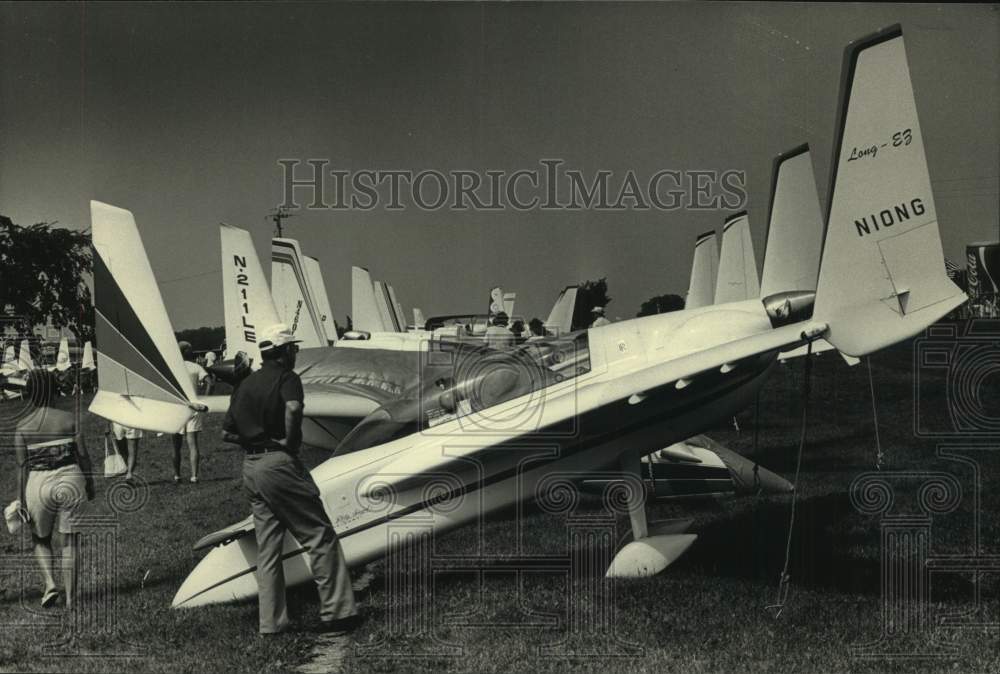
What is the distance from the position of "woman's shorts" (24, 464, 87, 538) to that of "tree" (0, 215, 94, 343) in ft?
8.96

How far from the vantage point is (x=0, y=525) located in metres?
7.03

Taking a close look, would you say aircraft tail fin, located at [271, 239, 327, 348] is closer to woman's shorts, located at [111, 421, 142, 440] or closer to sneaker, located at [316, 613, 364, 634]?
woman's shorts, located at [111, 421, 142, 440]

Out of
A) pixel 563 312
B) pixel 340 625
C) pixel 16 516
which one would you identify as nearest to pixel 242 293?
pixel 563 312

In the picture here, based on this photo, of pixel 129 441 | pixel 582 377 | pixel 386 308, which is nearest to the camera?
pixel 582 377

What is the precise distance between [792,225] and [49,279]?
646cm

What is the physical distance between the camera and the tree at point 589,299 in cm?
775

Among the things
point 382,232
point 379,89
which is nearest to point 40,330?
point 382,232

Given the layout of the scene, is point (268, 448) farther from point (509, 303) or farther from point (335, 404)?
point (335, 404)

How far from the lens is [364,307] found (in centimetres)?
1078

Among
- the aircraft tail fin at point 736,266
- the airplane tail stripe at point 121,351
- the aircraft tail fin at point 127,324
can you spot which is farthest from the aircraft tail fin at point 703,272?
the airplane tail stripe at point 121,351

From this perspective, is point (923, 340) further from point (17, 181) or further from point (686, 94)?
point (17, 181)

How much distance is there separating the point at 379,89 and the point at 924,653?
5.58 metres

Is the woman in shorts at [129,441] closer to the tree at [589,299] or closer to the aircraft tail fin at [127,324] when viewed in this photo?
the aircraft tail fin at [127,324]

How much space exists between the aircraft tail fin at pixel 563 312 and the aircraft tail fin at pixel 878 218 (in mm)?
3255
